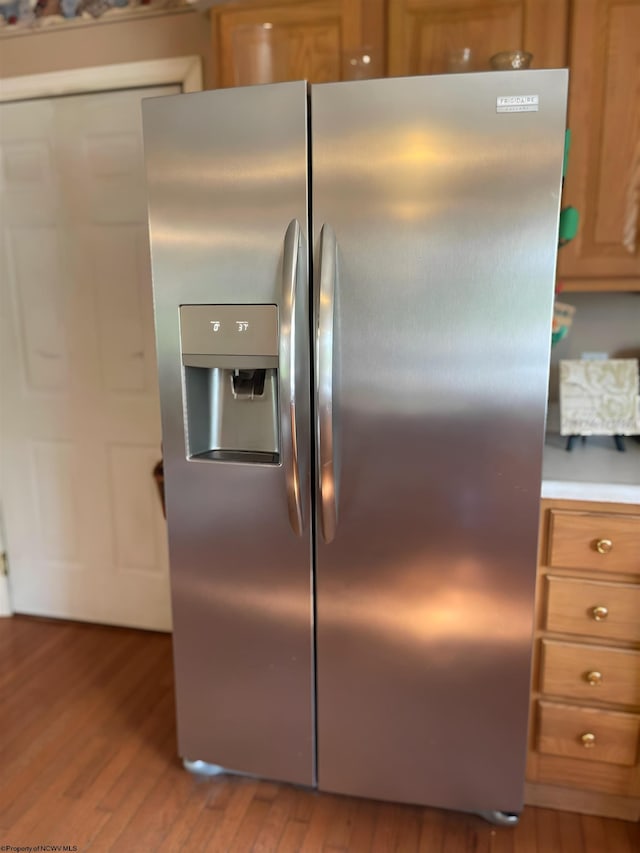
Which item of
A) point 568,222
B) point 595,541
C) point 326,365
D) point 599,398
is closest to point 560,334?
point 599,398

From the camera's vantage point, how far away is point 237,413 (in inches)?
64.9

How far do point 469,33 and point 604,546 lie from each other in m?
1.38

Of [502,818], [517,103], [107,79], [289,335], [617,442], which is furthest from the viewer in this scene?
[107,79]

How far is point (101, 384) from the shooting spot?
8.30 feet

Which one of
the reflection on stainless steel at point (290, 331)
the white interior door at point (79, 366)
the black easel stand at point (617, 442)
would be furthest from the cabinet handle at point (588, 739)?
the white interior door at point (79, 366)

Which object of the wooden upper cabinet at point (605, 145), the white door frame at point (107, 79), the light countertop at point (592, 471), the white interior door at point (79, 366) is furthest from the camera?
the white interior door at point (79, 366)

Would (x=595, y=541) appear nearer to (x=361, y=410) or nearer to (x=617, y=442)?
(x=617, y=442)

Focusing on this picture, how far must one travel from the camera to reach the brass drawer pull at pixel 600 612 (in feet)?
5.23

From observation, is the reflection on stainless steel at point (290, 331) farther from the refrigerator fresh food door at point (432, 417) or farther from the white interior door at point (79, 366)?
the white interior door at point (79, 366)

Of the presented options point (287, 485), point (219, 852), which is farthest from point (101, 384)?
point (219, 852)

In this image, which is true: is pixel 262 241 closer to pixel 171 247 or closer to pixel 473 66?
pixel 171 247

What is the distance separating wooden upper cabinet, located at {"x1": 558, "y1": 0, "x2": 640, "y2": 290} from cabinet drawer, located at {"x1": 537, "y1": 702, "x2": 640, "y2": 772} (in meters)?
1.16

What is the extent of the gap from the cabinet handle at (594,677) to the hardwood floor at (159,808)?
0.42 meters

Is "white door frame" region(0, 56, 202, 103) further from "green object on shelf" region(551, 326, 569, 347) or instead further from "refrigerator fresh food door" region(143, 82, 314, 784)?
"green object on shelf" region(551, 326, 569, 347)
